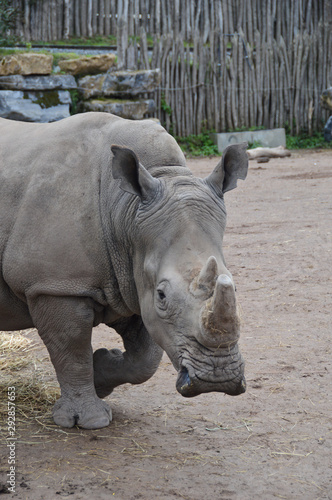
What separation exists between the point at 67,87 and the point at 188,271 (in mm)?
11714

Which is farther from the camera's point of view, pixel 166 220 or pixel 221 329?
pixel 166 220

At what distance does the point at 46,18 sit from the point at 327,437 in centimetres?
1702

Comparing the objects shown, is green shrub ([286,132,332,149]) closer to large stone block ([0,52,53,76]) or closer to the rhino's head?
large stone block ([0,52,53,76])

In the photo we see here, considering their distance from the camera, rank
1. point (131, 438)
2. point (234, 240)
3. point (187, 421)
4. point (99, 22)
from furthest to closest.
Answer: point (99, 22) < point (234, 240) < point (187, 421) < point (131, 438)

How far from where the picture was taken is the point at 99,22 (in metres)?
19.5

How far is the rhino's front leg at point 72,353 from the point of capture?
3867 millimetres

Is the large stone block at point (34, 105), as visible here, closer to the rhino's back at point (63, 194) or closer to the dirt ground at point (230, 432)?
the dirt ground at point (230, 432)

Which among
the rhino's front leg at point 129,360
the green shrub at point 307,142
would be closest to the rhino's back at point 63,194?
the rhino's front leg at point 129,360

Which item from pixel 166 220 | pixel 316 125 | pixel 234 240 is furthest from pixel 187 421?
pixel 316 125

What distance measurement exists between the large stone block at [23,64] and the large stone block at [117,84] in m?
1.16

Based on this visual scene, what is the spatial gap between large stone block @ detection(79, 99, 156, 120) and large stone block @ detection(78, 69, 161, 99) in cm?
19

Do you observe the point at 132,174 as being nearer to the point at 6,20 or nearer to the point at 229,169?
the point at 229,169

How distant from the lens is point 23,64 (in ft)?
44.8

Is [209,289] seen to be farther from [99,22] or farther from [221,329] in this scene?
[99,22]
